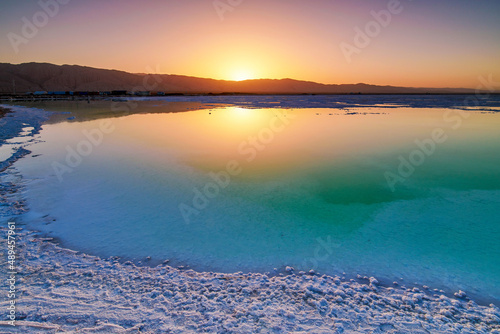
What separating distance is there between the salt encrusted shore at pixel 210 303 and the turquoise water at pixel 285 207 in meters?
0.37

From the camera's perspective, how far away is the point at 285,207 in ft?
20.0

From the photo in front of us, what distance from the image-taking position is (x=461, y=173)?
8375 millimetres

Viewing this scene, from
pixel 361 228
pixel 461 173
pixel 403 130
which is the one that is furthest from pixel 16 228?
pixel 403 130

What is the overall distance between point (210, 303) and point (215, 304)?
66mm

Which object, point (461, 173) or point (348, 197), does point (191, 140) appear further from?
point (461, 173)

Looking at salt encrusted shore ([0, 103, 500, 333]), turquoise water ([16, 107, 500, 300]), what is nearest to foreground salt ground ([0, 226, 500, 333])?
salt encrusted shore ([0, 103, 500, 333])

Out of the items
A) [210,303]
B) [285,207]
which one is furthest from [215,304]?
[285,207]

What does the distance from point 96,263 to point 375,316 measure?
3.94 m

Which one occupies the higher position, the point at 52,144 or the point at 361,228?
the point at 52,144

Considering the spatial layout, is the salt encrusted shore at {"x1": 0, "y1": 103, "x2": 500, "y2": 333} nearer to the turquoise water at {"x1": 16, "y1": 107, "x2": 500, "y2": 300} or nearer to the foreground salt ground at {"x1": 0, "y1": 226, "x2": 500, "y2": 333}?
→ the foreground salt ground at {"x1": 0, "y1": 226, "x2": 500, "y2": 333}

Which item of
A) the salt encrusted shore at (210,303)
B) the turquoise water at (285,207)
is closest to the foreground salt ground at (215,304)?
the salt encrusted shore at (210,303)

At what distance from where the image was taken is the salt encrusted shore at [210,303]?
2879 mm

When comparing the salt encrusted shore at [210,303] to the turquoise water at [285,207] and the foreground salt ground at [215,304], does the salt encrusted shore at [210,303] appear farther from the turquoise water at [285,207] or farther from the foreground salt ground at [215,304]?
the turquoise water at [285,207]

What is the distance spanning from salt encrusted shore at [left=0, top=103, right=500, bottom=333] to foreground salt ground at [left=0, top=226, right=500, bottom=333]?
0.01m
